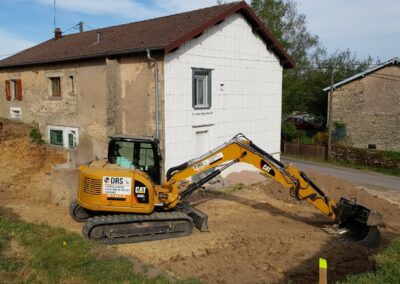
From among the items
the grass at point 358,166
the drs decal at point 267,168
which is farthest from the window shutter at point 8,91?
the grass at point 358,166

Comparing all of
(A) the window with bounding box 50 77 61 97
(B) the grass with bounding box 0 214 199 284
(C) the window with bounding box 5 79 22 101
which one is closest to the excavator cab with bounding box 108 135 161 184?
(B) the grass with bounding box 0 214 199 284

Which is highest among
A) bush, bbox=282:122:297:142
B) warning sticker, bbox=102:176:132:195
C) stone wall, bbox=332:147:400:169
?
warning sticker, bbox=102:176:132:195

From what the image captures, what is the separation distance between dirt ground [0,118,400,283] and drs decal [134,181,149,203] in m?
1.02

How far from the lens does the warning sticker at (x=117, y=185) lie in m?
8.41

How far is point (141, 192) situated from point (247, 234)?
2908 mm

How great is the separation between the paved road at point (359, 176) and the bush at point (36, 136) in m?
11.9

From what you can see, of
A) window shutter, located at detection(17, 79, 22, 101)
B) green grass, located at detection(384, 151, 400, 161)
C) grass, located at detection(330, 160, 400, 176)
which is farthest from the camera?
green grass, located at detection(384, 151, 400, 161)

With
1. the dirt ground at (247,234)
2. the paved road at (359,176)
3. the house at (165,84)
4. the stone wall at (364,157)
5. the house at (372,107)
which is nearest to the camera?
the dirt ground at (247,234)

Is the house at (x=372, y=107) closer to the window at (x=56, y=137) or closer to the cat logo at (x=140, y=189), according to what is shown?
the window at (x=56, y=137)

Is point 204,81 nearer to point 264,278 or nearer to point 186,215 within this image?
point 186,215

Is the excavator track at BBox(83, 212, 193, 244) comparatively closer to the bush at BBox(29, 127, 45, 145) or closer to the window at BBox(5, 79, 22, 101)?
the bush at BBox(29, 127, 45, 145)

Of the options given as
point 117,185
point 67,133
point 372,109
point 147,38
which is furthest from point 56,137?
point 372,109

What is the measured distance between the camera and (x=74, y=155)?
17.2 m

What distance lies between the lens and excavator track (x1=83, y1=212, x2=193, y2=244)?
27.5 ft
